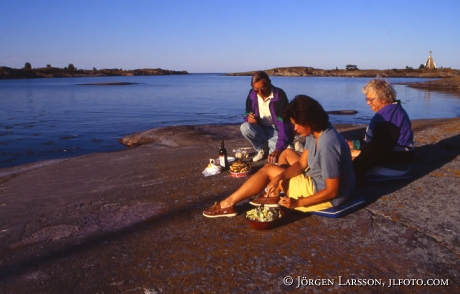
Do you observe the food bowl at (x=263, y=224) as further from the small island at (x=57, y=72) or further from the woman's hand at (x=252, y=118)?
the small island at (x=57, y=72)

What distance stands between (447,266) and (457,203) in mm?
1674

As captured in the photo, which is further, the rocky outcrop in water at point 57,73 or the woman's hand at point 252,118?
the rocky outcrop in water at point 57,73

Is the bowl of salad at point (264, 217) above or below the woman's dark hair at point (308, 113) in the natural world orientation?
below

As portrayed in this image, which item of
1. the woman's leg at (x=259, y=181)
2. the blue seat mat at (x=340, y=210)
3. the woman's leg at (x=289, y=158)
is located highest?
the woman's leg at (x=289, y=158)

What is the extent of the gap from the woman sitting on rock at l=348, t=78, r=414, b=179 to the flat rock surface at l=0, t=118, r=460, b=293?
438 mm

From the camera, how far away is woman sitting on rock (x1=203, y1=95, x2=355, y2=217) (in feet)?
12.2

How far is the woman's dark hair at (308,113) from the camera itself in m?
3.73

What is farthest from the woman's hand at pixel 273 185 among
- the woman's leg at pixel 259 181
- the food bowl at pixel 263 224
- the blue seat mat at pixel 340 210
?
the blue seat mat at pixel 340 210

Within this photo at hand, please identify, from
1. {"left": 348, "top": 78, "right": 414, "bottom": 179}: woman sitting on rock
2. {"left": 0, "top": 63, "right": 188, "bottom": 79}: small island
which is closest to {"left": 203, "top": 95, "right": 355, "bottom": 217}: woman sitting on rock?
{"left": 348, "top": 78, "right": 414, "bottom": 179}: woman sitting on rock

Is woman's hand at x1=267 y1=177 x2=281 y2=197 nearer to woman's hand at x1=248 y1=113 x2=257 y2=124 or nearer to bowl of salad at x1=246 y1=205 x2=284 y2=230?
bowl of salad at x1=246 y1=205 x2=284 y2=230

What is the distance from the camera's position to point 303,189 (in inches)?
161

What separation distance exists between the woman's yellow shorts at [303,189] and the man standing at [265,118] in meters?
1.55

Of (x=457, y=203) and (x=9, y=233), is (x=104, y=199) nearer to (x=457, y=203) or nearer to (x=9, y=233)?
(x=9, y=233)

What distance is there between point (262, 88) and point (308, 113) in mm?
2611
